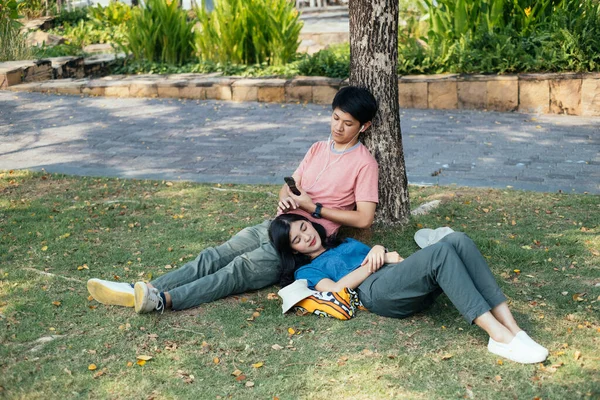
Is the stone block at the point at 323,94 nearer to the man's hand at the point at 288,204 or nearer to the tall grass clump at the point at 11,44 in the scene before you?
the tall grass clump at the point at 11,44

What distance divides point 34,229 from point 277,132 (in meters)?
3.64

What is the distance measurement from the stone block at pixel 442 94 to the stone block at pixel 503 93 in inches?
16.3

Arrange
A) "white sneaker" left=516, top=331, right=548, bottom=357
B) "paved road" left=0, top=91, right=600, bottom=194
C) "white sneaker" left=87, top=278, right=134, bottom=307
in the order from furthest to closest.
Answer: "paved road" left=0, top=91, right=600, bottom=194 < "white sneaker" left=87, top=278, right=134, bottom=307 < "white sneaker" left=516, top=331, right=548, bottom=357

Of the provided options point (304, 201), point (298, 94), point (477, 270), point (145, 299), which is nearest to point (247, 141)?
point (298, 94)

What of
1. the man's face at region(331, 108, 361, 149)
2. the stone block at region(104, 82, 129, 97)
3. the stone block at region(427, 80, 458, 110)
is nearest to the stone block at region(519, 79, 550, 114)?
the stone block at region(427, 80, 458, 110)

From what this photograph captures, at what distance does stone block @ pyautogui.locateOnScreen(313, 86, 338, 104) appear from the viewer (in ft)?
31.5

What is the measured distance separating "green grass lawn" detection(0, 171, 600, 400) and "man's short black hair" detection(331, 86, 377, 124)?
0.98m

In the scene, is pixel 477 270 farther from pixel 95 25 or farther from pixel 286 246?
pixel 95 25

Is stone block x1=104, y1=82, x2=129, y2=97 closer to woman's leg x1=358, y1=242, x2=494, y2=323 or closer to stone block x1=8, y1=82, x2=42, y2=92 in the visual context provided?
stone block x1=8, y1=82, x2=42, y2=92

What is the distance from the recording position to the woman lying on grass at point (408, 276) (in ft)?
10.9

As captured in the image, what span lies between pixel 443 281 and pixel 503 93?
617cm

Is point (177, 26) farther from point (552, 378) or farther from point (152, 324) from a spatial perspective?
point (552, 378)

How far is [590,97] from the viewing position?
8711mm

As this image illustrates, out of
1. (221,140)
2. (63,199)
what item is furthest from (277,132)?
(63,199)
